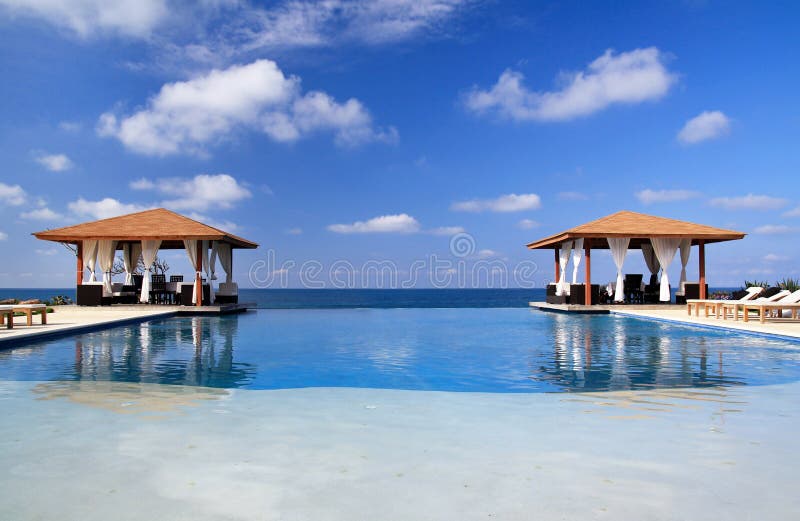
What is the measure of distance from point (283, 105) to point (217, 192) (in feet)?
22.2

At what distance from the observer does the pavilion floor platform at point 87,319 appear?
969 cm

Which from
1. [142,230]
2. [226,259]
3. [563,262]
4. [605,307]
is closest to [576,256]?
[563,262]

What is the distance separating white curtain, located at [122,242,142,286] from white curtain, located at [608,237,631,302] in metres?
16.4

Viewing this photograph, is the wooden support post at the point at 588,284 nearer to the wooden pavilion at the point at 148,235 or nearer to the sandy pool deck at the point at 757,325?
the sandy pool deck at the point at 757,325

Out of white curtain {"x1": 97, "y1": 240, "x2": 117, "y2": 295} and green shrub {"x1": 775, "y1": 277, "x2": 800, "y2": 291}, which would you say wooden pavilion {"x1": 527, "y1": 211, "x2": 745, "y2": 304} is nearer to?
green shrub {"x1": 775, "y1": 277, "x2": 800, "y2": 291}

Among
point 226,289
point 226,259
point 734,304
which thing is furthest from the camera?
point 226,259

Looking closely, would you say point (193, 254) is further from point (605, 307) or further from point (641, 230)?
point (641, 230)

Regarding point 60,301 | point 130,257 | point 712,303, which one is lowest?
point 60,301

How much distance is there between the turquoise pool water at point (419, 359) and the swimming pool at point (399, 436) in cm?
7

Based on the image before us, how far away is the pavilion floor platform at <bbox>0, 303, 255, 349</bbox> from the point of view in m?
9.69

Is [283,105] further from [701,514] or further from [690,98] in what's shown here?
[701,514]

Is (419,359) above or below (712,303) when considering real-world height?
below

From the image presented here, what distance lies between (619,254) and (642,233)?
3.27ft

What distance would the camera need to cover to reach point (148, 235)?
56.2ft
